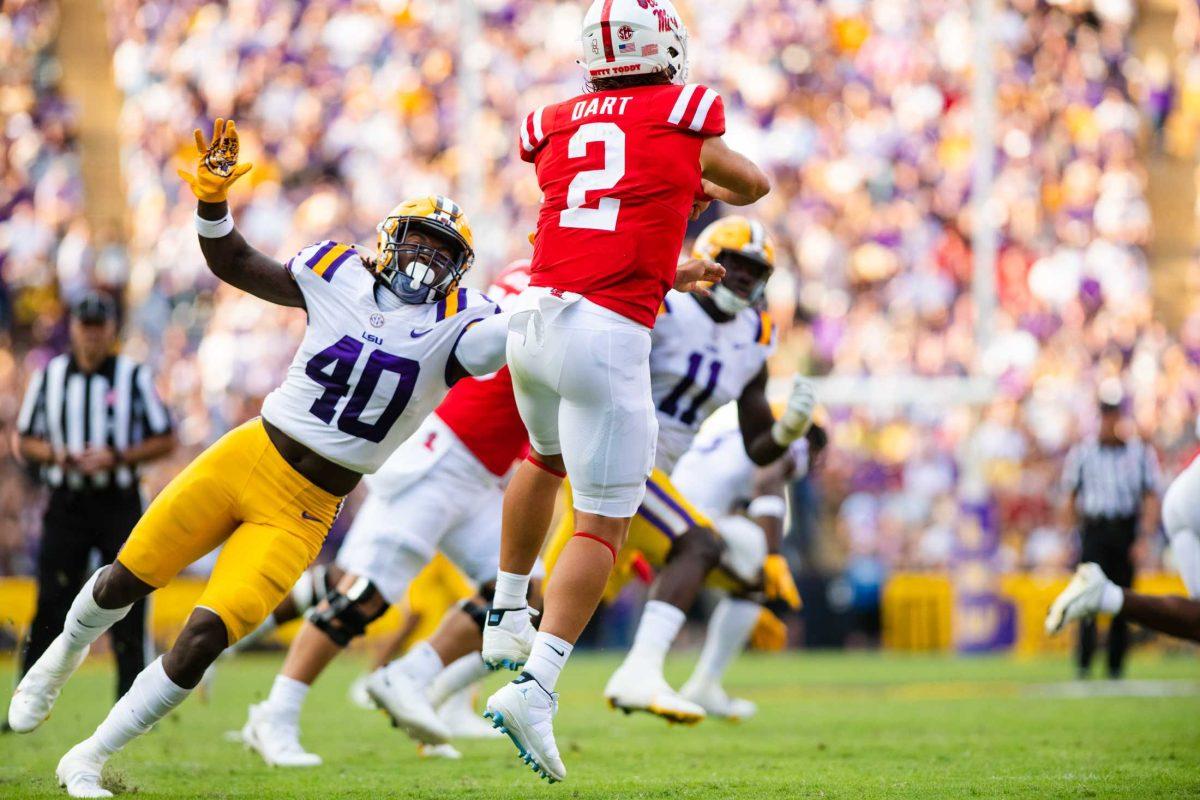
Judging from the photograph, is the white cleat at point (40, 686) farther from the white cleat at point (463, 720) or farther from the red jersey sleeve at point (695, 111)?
the red jersey sleeve at point (695, 111)

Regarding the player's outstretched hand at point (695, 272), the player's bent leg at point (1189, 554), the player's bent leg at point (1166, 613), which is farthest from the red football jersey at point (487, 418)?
the player's bent leg at point (1189, 554)

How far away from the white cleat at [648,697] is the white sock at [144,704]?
2.03 metres

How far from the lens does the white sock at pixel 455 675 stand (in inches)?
265

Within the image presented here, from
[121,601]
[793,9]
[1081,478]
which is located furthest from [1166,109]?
[121,601]

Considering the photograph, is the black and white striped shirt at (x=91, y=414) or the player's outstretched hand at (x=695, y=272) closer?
the player's outstretched hand at (x=695, y=272)

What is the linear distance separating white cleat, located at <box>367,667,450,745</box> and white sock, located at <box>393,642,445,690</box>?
2.7 inches

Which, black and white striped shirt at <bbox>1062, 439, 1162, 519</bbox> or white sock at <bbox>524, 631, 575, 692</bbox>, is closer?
white sock at <bbox>524, 631, 575, 692</bbox>

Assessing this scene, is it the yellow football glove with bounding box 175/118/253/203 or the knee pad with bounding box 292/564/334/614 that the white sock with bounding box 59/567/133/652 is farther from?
the knee pad with bounding box 292/564/334/614

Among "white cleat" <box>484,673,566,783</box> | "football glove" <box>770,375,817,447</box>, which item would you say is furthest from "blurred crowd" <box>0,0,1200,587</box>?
"white cleat" <box>484,673,566,783</box>

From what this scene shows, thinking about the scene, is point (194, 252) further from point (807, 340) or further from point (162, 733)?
point (162, 733)

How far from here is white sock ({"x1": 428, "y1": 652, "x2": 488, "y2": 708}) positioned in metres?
6.74

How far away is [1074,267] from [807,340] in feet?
9.96

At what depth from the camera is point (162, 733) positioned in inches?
281

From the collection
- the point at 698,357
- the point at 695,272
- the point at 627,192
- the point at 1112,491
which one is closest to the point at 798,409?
the point at 698,357
